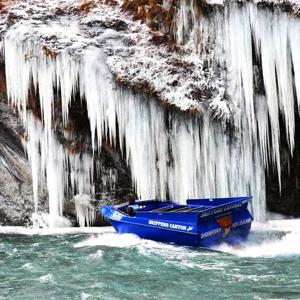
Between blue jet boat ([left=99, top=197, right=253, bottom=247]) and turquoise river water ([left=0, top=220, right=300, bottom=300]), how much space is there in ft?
1.06

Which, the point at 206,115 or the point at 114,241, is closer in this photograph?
the point at 114,241

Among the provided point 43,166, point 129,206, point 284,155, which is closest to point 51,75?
point 43,166

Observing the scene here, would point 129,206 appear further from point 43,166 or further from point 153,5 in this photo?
point 153,5

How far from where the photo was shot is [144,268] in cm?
1188

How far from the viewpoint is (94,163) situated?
722 inches

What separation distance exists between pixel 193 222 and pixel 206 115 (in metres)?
3.77

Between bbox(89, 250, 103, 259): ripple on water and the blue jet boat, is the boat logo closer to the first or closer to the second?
the blue jet boat

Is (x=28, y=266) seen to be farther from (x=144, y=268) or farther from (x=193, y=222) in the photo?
(x=193, y=222)

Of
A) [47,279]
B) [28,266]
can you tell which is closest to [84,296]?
[47,279]

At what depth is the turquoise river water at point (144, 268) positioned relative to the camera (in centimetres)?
1012

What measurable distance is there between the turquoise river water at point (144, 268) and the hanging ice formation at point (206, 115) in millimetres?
2203

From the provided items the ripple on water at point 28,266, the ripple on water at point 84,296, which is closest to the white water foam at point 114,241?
the ripple on water at point 28,266

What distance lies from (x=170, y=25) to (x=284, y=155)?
5.84 meters

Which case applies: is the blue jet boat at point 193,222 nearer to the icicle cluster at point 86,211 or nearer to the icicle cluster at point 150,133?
the icicle cluster at point 150,133
